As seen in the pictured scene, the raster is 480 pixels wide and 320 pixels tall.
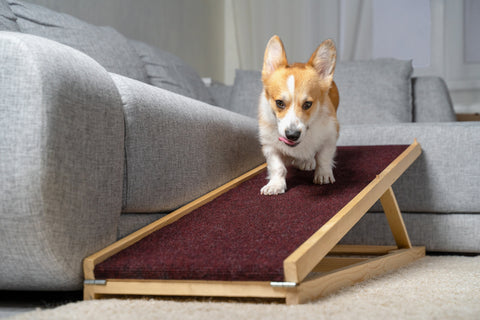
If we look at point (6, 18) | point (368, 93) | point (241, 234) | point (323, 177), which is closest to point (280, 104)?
point (323, 177)

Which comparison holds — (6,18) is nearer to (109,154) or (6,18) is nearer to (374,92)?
(109,154)

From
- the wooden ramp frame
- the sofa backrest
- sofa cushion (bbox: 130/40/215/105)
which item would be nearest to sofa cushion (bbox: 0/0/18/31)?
the sofa backrest

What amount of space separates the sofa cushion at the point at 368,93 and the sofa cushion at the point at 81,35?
103cm

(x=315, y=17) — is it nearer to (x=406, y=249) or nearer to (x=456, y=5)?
(x=456, y=5)

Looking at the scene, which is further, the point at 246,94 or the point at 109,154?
the point at 246,94

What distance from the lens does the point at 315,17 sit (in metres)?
4.25

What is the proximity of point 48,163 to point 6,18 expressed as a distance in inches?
36.8

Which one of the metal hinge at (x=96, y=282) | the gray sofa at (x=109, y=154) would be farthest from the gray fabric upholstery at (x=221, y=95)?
the metal hinge at (x=96, y=282)

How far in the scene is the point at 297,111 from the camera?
1454 mm

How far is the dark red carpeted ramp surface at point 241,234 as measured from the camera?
1019mm

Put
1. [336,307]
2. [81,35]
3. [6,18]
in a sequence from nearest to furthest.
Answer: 1. [336,307]
2. [6,18]
3. [81,35]

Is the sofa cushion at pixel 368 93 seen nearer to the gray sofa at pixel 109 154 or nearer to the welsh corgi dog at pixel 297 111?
the gray sofa at pixel 109 154

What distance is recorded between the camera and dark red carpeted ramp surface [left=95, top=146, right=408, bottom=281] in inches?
40.1

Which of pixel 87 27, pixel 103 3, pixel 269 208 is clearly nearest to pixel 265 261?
pixel 269 208
